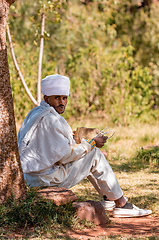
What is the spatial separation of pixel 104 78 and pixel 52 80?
579cm

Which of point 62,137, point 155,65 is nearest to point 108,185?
point 62,137

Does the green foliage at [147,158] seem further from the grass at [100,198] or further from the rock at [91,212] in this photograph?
the rock at [91,212]

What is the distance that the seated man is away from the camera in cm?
367

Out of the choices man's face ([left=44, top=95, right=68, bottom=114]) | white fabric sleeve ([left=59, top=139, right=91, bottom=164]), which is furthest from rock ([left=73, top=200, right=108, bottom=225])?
man's face ([left=44, top=95, right=68, bottom=114])

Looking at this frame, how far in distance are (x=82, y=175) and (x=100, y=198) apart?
42.1 inches

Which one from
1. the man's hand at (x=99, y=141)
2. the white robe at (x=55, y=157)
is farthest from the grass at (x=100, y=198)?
the man's hand at (x=99, y=141)

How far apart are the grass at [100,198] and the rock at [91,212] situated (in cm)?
6

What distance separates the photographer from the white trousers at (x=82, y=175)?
3.72m

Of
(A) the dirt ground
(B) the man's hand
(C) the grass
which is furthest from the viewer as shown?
(B) the man's hand

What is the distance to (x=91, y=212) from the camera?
362cm

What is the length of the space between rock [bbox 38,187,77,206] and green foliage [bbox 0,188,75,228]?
45mm

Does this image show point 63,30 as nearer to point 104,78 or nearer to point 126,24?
point 126,24

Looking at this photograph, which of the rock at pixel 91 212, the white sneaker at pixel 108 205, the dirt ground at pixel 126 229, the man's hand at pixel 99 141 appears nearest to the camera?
the dirt ground at pixel 126 229

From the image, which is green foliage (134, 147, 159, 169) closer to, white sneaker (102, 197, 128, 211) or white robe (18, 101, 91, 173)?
white sneaker (102, 197, 128, 211)
